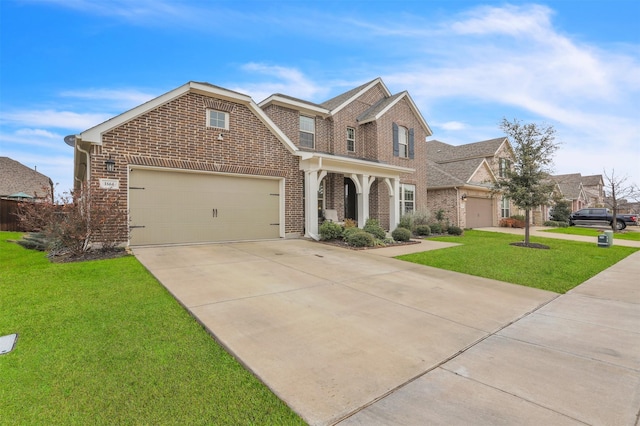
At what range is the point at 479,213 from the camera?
22.7m

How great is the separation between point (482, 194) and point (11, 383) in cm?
2542

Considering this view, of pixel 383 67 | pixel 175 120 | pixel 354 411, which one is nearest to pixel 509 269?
pixel 354 411

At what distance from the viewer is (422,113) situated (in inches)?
741

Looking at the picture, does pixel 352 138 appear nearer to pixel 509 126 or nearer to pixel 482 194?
pixel 509 126

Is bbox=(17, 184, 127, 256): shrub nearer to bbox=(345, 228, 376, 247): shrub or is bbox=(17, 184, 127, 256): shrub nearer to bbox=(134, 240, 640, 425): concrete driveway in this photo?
bbox=(134, 240, 640, 425): concrete driveway

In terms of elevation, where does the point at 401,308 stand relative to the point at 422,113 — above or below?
below

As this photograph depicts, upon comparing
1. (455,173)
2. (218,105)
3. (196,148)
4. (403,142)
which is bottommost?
(196,148)

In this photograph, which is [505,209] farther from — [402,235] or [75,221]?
[75,221]

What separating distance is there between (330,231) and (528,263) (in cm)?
643

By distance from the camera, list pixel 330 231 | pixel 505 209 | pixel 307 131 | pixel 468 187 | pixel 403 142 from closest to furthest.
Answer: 1. pixel 330 231
2. pixel 307 131
3. pixel 403 142
4. pixel 468 187
5. pixel 505 209

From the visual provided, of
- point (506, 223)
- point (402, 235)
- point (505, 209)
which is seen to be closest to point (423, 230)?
point (402, 235)

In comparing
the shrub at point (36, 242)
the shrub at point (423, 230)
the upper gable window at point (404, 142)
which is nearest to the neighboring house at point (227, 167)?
the shrub at point (423, 230)

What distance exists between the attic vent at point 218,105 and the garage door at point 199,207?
7.80 feet

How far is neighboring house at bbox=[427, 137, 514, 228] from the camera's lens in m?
20.5
